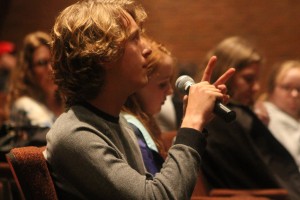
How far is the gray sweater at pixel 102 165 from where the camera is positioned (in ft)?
4.50

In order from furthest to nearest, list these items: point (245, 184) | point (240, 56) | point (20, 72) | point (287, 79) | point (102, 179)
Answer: point (287, 79) → point (20, 72) → point (240, 56) → point (245, 184) → point (102, 179)

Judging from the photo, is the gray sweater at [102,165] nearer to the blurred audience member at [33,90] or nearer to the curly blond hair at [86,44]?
the curly blond hair at [86,44]

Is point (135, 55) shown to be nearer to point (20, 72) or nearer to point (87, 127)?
point (87, 127)

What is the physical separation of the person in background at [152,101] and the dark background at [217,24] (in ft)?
10.6

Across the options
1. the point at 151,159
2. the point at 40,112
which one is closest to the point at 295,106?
the point at 40,112

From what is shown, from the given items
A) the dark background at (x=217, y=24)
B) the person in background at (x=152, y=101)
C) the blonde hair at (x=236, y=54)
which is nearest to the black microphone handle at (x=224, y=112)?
the person in background at (x=152, y=101)

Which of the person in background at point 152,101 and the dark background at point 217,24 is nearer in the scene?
the person in background at point 152,101

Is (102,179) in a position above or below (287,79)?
above

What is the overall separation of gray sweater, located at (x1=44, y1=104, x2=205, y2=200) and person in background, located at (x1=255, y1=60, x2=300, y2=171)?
2245 mm

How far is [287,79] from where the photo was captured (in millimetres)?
3725

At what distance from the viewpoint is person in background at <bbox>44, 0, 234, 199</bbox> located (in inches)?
54.4

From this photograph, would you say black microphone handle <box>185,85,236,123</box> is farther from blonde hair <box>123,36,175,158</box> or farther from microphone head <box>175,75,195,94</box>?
blonde hair <box>123,36,175,158</box>

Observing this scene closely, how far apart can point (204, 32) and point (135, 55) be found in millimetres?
4407

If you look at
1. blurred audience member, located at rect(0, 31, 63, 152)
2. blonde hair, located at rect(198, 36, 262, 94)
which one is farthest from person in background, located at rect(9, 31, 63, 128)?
blonde hair, located at rect(198, 36, 262, 94)
